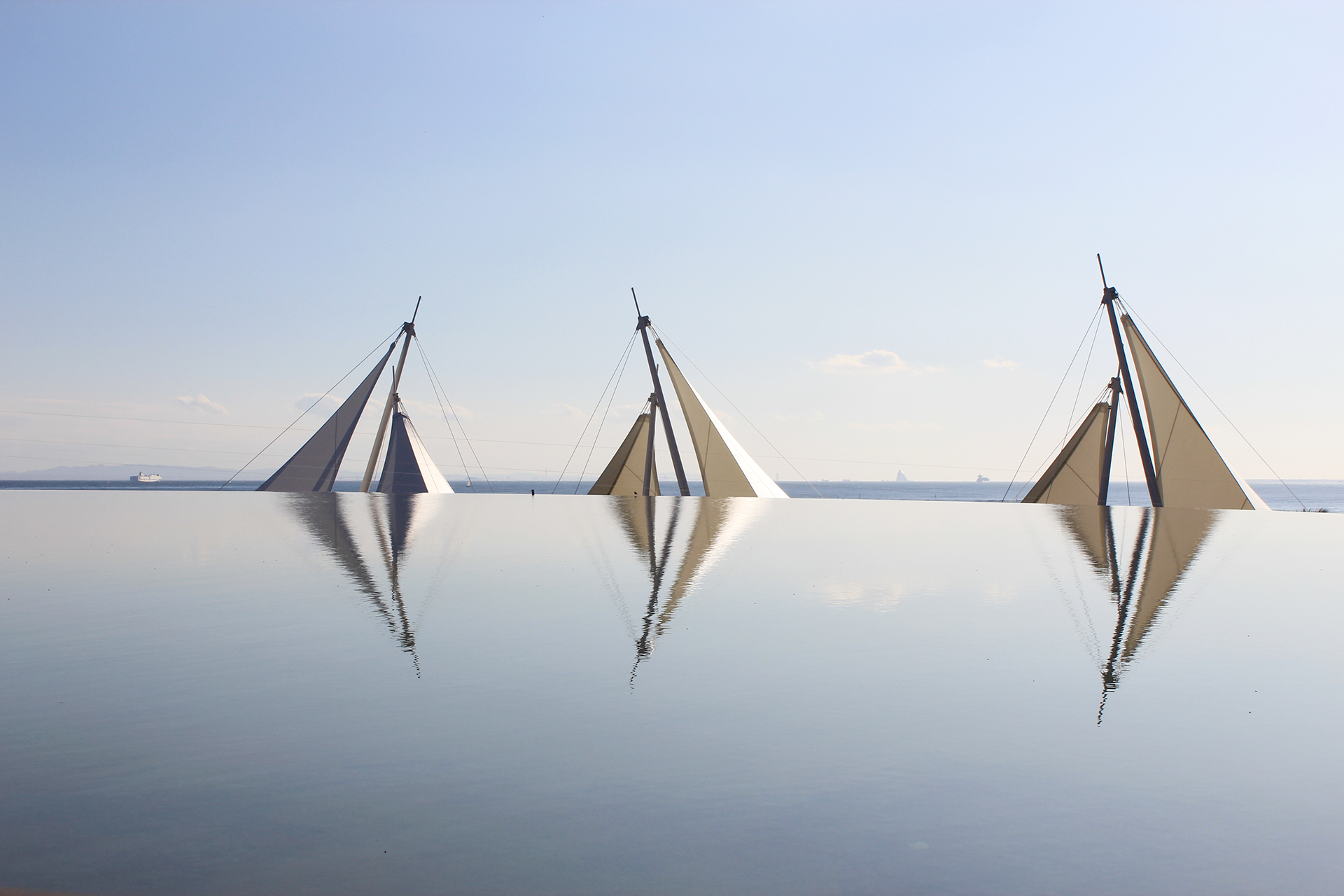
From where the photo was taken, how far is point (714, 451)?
43750 mm

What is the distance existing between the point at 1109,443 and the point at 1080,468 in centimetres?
173

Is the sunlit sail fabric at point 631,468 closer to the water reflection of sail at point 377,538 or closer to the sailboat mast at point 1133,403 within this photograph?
the water reflection of sail at point 377,538

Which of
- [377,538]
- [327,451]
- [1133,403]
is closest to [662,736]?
[377,538]

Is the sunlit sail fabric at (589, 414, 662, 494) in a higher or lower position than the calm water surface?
lower

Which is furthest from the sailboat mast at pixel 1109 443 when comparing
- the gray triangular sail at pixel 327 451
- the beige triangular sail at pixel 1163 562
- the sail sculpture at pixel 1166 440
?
the gray triangular sail at pixel 327 451

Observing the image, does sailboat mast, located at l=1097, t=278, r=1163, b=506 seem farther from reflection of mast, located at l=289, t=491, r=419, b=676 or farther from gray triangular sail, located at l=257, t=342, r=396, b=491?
gray triangular sail, located at l=257, t=342, r=396, b=491

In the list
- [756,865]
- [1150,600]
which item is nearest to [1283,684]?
[1150,600]

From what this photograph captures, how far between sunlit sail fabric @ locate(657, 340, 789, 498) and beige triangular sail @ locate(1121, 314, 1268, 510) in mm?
17882

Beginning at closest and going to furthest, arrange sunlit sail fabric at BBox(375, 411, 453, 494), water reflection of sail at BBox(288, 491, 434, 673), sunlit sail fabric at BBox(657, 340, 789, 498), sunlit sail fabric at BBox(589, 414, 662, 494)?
water reflection of sail at BBox(288, 491, 434, 673), sunlit sail fabric at BBox(657, 340, 789, 498), sunlit sail fabric at BBox(589, 414, 662, 494), sunlit sail fabric at BBox(375, 411, 453, 494)

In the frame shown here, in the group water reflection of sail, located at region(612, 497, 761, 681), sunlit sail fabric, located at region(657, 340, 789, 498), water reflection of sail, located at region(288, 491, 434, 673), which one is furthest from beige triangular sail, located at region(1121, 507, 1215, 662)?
sunlit sail fabric, located at region(657, 340, 789, 498)

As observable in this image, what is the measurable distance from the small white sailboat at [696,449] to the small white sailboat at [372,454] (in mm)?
13597

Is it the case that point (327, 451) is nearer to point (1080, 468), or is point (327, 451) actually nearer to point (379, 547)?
point (379, 547)

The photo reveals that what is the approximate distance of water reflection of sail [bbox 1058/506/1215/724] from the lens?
800 centimetres

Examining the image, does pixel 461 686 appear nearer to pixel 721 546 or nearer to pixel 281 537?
pixel 721 546
